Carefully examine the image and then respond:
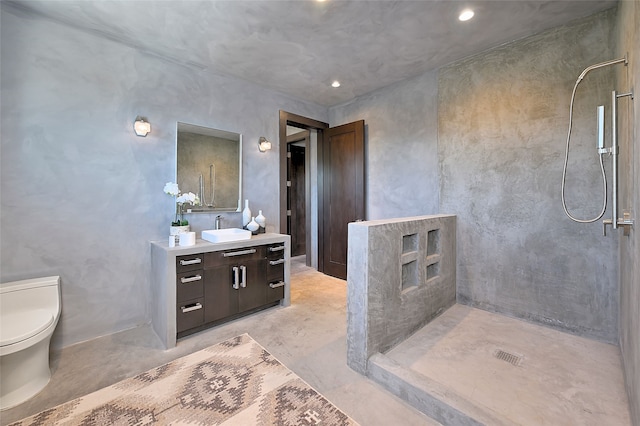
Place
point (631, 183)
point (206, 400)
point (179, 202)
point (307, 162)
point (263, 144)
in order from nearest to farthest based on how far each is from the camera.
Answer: point (631, 183)
point (206, 400)
point (179, 202)
point (263, 144)
point (307, 162)

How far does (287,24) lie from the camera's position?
2303mm

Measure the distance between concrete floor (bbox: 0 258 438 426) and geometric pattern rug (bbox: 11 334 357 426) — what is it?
0.36ft

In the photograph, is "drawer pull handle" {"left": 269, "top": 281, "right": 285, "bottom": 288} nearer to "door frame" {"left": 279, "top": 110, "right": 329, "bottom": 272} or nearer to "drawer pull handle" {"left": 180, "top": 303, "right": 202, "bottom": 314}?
"drawer pull handle" {"left": 180, "top": 303, "right": 202, "bottom": 314}

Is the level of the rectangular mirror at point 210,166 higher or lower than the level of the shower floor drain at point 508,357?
higher

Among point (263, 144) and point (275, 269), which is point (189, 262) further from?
point (263, 144)

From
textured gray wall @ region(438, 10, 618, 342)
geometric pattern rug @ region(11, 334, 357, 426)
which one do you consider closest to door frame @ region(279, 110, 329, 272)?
textured gray wall @ region(438, 10, 618, 342)

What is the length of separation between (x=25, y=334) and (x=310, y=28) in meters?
3.09

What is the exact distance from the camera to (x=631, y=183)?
1492 millimetres

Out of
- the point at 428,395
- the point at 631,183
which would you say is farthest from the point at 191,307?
the point at 631,183

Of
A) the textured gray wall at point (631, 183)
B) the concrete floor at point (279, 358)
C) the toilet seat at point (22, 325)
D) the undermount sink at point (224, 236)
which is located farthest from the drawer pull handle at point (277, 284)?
the textured gray wall at point (631, 183)

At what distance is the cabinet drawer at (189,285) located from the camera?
2.32m

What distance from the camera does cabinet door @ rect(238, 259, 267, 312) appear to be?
275 cm

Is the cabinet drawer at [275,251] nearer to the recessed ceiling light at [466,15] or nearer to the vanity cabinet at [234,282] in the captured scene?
the vanity cabinet at [234,282]

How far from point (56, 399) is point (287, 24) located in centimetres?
322
